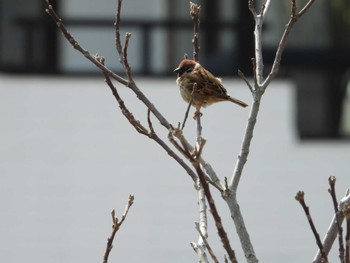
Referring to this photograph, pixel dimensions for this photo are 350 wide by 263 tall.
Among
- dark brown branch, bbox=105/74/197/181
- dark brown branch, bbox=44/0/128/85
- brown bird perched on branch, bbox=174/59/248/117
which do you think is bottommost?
dark brown branch, bbox=105/74/197/181

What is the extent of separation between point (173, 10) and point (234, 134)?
5.06 ft

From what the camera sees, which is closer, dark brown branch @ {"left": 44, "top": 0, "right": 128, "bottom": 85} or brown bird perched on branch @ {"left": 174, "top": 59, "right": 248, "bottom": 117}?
dark brown branch @ {"left": 44, "top": 0, "right": 128, "bottom": 85}

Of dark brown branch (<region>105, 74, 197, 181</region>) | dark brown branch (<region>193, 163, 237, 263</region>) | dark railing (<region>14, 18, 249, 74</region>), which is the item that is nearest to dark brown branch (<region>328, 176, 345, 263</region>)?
dark brown branch (<region>193, 163, 237, 263</region>)

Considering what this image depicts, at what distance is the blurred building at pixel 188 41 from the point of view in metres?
9.23

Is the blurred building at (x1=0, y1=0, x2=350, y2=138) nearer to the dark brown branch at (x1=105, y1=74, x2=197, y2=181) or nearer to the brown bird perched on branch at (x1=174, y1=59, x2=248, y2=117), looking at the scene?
the brown bird perched on branch at (x1=174, y1=59, x2=248, y2=117)

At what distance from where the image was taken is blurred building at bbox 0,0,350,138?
9.23m

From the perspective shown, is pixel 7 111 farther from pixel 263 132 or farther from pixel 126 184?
pixel 263 132

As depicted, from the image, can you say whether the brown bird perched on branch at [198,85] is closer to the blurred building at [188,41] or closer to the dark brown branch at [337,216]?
the dark brown branch at [337,216]

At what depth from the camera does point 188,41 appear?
9703mm

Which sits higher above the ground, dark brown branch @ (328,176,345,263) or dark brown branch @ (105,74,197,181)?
dark brown branch @ (105,74,197,181)

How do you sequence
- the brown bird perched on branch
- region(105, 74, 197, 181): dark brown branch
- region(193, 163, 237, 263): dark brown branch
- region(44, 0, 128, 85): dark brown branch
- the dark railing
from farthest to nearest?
the dark railing
the brown bird perched on branch
region(44, 0, 128, 85): dark brown branch
region(105, 74, 197, 181): dark brown branch
region(193, 163, 237, 263): dark brown branch

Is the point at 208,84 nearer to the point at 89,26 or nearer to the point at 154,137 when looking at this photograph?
the point at 154,137

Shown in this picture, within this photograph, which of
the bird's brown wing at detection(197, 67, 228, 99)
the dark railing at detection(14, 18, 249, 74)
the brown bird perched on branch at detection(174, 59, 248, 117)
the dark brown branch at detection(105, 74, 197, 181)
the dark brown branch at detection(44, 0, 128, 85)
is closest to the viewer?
the dark brown branch at detection(105, 74, 197, 181)

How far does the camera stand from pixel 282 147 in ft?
29.8
